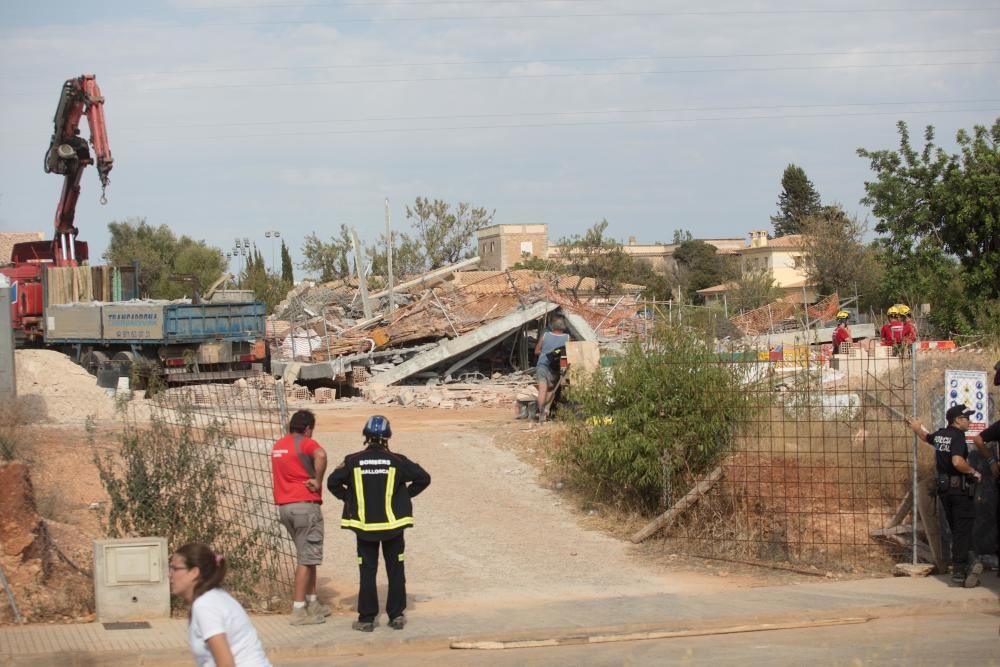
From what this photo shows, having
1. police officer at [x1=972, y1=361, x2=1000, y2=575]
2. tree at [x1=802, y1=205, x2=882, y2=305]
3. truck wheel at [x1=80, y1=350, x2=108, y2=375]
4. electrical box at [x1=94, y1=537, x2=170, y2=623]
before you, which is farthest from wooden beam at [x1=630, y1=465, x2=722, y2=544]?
tree at [x1=802, y1=205, x2=882, y2=305]

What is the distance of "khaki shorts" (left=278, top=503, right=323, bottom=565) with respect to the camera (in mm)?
7934

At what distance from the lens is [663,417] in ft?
37.9

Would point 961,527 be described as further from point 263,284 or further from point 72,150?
point 263,284

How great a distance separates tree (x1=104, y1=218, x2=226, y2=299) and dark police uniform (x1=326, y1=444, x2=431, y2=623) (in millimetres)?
52057

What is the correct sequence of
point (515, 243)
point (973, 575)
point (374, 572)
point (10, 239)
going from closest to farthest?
point (374, 572), point (973, 575), point (10, 239), point (515, 243)

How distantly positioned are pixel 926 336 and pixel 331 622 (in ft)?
71.4

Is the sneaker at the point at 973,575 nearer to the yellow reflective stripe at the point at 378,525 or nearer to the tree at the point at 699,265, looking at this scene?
the yellow reflective stripe at the point at 378,525

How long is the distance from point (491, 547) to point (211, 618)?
682cm

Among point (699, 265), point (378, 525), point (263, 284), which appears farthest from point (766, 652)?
point (699, 265)

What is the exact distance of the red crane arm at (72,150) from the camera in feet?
87.3

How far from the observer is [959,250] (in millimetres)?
28906

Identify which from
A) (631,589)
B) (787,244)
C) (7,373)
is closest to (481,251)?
(787,244)

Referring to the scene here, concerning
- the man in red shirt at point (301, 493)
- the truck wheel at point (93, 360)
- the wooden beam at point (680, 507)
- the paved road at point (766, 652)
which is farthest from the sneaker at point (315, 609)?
the truck wheel at point (93, 360)

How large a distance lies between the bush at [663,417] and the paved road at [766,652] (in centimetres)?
336
